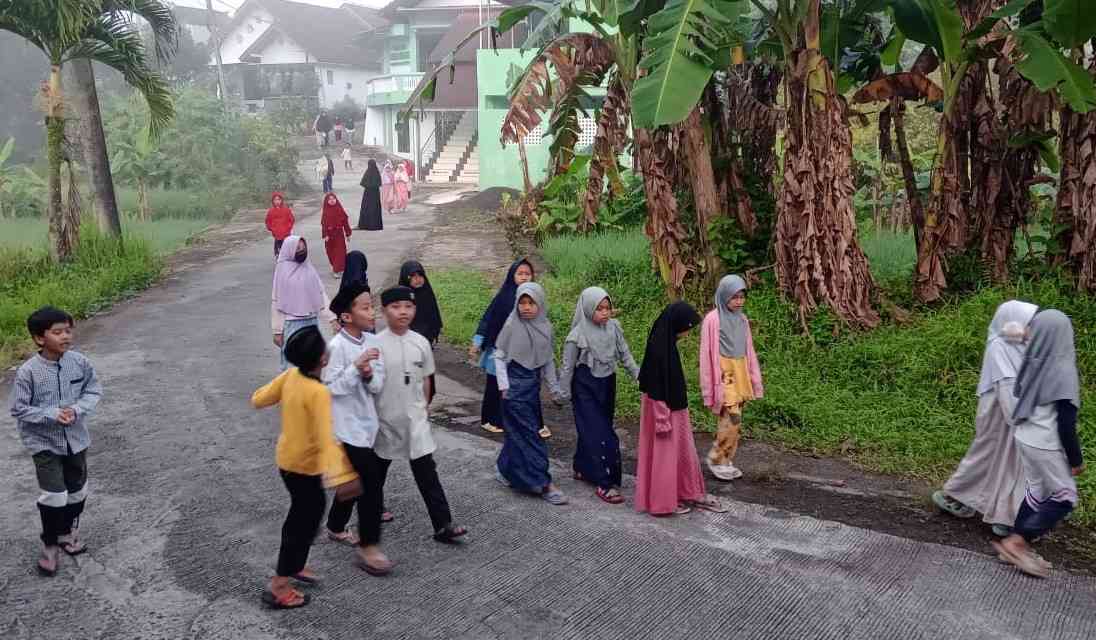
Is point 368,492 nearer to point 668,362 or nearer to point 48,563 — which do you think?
point 48,563

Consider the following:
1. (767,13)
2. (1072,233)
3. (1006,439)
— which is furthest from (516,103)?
(1006,439)

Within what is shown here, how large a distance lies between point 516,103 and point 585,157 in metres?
1.58

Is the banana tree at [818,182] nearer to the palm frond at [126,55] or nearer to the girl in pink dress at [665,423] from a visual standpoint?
the girl in pink dress at [665,423]

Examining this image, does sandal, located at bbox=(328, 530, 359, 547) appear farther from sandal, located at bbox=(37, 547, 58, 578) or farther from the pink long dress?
the pink long dress

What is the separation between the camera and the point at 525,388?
6477 millimetres

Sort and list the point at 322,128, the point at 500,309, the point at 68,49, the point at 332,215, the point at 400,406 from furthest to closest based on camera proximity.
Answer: the point at 322,128 → the point at 332,215 → the point at 68,49 → the point at 500,309 → the point at 400,406

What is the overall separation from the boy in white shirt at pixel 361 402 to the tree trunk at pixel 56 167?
10.1m

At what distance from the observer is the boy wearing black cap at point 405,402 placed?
538 cm

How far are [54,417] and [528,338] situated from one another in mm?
2821

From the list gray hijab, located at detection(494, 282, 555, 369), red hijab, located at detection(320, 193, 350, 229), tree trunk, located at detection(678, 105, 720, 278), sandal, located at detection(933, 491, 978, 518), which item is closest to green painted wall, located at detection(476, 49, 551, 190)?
red hijab, located at detection(320, 193, 350, 229)

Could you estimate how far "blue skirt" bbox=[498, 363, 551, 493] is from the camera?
6371 mm

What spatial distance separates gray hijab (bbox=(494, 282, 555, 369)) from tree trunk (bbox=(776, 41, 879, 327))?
3.92 meters

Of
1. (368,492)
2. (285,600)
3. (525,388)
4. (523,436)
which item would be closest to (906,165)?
(525,388)

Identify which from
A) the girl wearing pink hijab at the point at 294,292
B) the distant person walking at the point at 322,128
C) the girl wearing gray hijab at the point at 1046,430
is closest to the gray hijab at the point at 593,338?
the girl wearing gray hijab at the point at 1046,430
